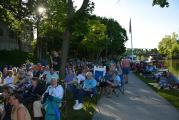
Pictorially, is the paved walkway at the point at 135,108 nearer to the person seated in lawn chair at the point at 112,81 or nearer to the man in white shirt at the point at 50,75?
the person seated in lawn chair at the point at 112,81

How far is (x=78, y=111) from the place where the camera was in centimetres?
1489

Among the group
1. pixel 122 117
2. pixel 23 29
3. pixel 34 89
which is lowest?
pixel 122 117

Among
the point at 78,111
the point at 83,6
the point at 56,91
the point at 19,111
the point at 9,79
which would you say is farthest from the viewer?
the point at 83,6

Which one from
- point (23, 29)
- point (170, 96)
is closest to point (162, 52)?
point (23, 29)

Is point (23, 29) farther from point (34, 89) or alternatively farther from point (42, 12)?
point (34, 89)

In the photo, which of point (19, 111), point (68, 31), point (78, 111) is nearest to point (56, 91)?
point (78, 111)

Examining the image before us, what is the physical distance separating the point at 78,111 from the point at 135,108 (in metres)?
2.30

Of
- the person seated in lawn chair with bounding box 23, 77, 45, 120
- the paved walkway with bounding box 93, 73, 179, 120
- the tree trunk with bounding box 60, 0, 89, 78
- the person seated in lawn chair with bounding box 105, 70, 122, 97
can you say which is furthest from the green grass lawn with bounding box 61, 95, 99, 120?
the tree trunk with bounding box 60, 0, 89, 78

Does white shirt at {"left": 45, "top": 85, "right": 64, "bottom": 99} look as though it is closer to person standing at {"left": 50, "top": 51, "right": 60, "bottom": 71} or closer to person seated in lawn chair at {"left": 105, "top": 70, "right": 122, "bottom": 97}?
person seated in lawn chair at {"left": 105, "top": 70, "right": 122, "bottom": 97}

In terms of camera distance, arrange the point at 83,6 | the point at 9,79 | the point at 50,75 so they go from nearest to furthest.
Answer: the point at 9,79 → the point at 50,75 → the point at 83,6

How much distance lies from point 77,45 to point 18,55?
20835 mm

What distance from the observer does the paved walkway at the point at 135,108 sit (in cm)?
1389

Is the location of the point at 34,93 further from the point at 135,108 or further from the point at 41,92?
the point at 135,108

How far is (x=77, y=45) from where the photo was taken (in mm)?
67812
